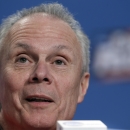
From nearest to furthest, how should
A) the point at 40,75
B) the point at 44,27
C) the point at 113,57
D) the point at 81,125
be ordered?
the point at 81,125 → the point at 40,75 → the point at 44,27 → the point at 113,57

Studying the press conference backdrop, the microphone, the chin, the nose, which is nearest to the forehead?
the nose

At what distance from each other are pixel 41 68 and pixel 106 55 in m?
0.72

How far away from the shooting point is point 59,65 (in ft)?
3.30

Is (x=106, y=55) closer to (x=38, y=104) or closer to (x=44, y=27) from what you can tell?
(x=44, y=27)

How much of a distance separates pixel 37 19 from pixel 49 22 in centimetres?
4

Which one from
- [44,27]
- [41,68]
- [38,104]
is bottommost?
[38,104]

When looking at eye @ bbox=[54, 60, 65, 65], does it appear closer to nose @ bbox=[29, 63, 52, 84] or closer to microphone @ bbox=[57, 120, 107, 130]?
nose @ bbox=[29, 63, 52, 84]

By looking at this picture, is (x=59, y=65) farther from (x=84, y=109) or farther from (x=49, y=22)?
(x=84, y=109)

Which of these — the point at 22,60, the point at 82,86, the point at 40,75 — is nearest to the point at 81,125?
the point at 40,75

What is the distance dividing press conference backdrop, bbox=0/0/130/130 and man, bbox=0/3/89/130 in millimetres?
428

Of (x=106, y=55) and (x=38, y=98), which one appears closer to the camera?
(x=38, y=98)

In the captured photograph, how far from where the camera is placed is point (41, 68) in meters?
0.94

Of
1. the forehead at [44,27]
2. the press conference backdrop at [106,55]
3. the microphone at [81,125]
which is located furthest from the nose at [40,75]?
the press conference backdrop at [106,55]

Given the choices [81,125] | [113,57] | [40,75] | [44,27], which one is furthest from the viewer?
[113,57]
